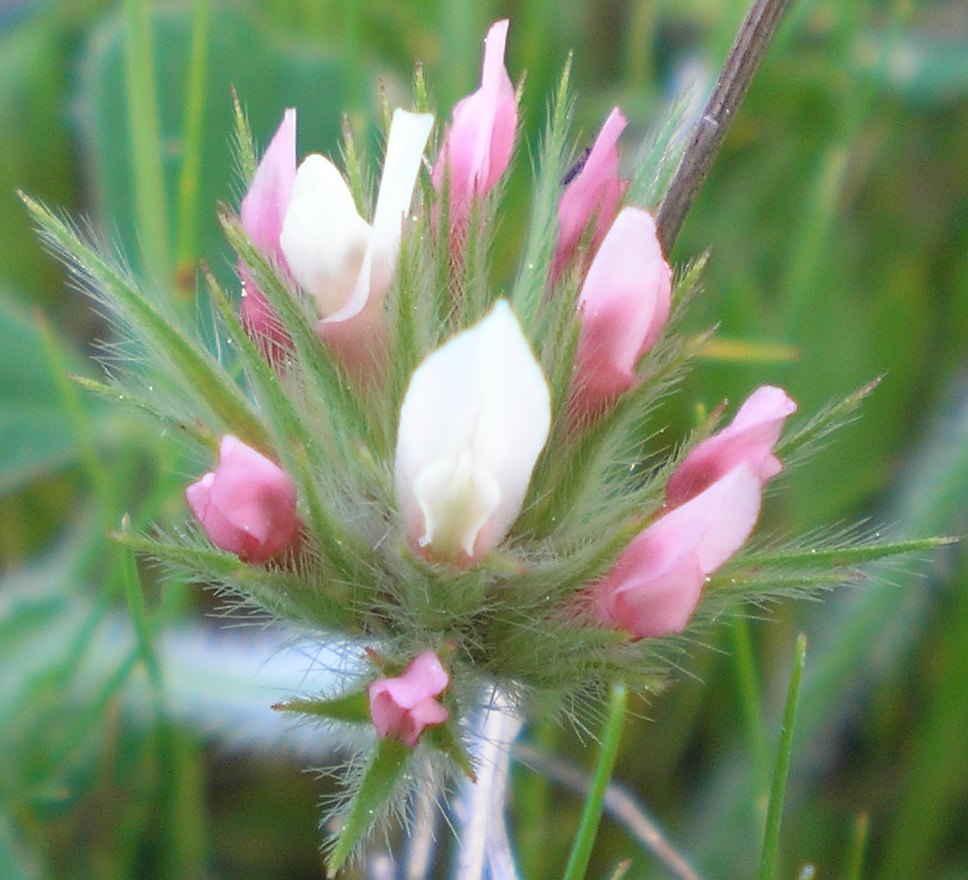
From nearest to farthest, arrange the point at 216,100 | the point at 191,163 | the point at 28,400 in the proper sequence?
the point at 191,163, the point at 28,400, the point at 216,100

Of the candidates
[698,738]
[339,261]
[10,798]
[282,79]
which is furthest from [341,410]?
[282,79]

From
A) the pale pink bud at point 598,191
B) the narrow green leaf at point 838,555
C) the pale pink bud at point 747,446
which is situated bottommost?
the narrow green leaf at point 838,555

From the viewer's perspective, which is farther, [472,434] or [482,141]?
[482,141]

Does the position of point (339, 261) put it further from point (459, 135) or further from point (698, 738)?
point (698, 738)

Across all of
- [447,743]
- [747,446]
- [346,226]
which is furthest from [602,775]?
[346,226]

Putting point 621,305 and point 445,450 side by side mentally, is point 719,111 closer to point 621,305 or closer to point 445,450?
point 621,305

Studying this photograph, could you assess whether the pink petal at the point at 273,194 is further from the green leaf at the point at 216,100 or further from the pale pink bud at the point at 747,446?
the green leaf at the point at 216,100

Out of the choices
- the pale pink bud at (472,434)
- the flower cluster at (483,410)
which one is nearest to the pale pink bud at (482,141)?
the flower cluster at (483,410)
